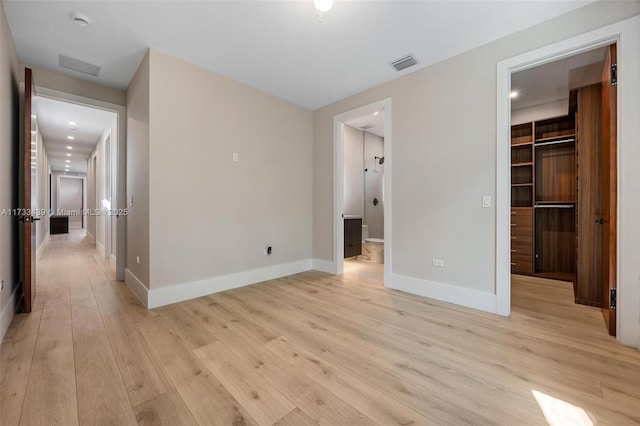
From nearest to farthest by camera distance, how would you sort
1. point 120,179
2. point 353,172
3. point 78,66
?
point 78,66 → point 120,179 → point 353,172

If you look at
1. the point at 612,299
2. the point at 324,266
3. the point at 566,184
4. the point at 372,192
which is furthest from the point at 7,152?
the point at 566,184

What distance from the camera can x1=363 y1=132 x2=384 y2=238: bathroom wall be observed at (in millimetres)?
6262

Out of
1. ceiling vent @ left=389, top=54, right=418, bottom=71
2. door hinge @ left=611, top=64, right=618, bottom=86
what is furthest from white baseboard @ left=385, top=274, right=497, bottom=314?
ceiling vent @ left=389, top=54, right=418, bottom=71

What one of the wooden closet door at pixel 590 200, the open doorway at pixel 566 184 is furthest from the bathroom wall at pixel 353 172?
the wooden closet door at pixel 590 200

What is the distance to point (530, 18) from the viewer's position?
227 centimetres

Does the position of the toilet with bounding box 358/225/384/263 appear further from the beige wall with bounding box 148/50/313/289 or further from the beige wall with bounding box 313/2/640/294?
A: the beige wall with bounding box 313/2/640/294

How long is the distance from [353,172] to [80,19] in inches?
187

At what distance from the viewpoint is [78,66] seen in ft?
9.84

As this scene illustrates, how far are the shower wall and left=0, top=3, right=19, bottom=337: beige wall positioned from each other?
489 centimetres

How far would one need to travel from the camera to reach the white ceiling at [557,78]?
2811 millimetres

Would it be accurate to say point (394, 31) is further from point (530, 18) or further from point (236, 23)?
point (236, 23)

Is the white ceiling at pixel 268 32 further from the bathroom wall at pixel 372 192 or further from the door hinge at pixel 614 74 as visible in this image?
the bathroom wall at pixel 372 192

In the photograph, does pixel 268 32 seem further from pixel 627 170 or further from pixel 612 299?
pixel 612 299

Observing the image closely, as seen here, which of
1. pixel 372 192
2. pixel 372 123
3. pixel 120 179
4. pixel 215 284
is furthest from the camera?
pixel 372 192
